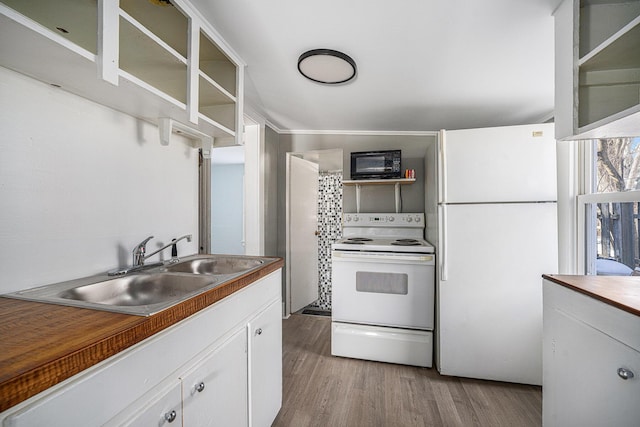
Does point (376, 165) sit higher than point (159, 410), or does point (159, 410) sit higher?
point (376, 165)

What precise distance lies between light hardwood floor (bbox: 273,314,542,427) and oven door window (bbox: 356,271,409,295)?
0.60 m

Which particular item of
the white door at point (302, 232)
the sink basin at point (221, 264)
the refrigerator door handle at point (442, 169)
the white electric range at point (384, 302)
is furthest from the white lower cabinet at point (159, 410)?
the white door at point (302, 232)

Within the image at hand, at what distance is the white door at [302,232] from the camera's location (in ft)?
11.0

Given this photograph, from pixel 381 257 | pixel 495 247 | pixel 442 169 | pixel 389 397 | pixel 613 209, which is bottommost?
pixel 389 397

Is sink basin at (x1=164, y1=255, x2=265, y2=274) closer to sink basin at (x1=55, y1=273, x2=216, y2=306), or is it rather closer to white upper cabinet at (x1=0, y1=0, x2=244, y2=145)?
sink basin at (x1=55, y1=273, x2=216, y2=306)

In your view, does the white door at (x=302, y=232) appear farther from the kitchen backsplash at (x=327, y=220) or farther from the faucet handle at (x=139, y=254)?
the faucet handle at (x=139, y=254)

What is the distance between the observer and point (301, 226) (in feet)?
11.6

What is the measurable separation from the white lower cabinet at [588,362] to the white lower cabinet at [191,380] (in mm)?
1308

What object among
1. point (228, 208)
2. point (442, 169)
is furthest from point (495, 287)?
point (228, 208)

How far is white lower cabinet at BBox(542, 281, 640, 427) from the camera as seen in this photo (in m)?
0.88

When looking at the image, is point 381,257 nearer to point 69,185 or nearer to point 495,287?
point 495,287

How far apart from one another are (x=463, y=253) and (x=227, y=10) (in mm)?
2068

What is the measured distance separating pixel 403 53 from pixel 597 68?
0.89m

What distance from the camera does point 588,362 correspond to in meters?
1.04
